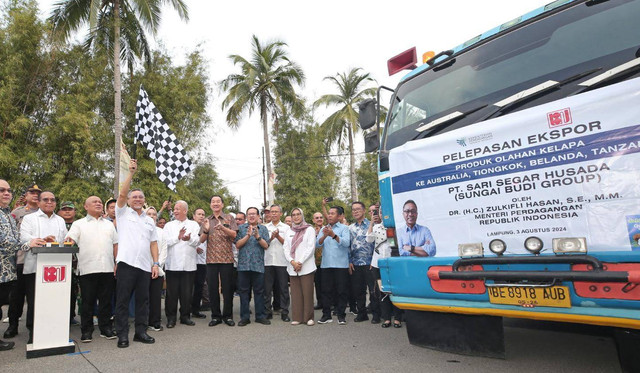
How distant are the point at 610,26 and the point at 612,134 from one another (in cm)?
88

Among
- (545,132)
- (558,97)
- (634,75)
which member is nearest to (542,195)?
(545,132)

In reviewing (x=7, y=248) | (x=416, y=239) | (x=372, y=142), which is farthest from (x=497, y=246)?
(x=7, y=248)

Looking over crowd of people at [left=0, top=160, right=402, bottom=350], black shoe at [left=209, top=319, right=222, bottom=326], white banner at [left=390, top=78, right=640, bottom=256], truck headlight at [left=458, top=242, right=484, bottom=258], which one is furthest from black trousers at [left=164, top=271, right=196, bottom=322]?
truck headlight at [left=458, top=242, right=484, bottom=258]

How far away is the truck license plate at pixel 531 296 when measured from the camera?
274cm

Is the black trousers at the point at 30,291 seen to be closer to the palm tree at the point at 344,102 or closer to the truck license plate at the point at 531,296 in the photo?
the truck license plate at the point at 531,296

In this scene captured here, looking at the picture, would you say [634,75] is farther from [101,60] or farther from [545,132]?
[101,60]

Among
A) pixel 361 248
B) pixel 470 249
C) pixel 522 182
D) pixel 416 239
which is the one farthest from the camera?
pixel 361 248

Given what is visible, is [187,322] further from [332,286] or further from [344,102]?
[344,102]

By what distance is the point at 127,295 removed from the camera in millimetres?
5137

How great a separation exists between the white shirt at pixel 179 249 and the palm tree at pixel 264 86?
1444 cm

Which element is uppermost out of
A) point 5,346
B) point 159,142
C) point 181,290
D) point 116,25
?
point 116,25

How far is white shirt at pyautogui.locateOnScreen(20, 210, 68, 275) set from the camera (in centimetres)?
530

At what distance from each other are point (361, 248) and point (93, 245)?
13.1ft

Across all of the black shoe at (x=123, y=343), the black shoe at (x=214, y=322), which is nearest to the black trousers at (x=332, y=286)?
the black shoe at (x=214, y=322)
